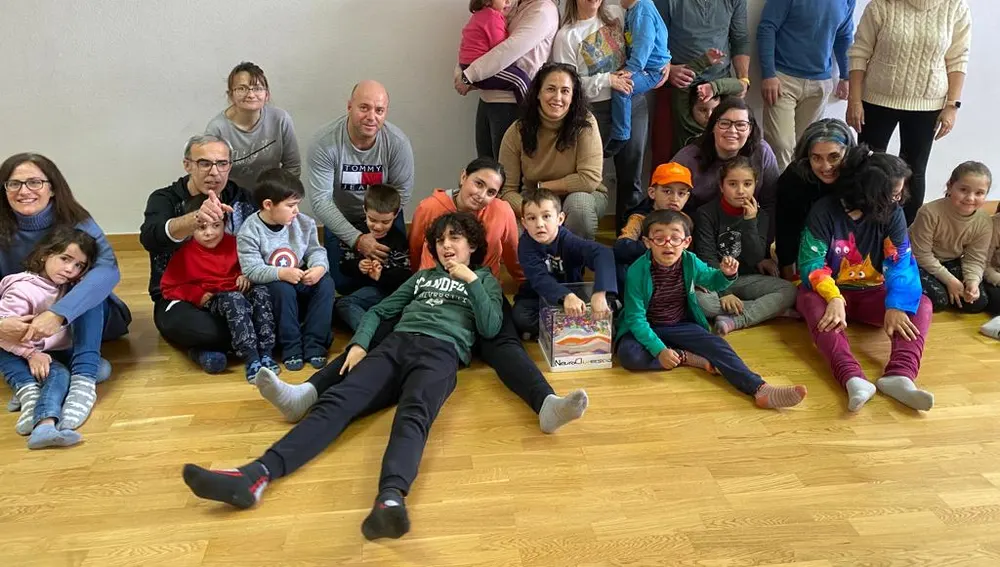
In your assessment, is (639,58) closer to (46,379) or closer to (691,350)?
(691,350)

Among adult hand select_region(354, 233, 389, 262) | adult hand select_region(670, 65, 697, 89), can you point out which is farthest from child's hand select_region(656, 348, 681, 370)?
adult hand select_region(670, 65, 697, 89)

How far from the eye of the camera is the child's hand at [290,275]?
2.46 metres

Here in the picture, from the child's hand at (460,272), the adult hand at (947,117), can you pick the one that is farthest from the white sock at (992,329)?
the child's hand at (460,272)

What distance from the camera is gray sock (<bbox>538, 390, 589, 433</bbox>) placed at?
191cm

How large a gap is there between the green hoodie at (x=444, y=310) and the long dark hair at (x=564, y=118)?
30.9 inches

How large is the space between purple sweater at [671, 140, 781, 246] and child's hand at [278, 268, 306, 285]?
62.1 inches

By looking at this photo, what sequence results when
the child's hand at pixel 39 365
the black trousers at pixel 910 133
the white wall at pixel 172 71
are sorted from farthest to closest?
the white wall at pixel 172 71 → the black trousers at pixel 910 133 → the child's hand at pixel 39 365

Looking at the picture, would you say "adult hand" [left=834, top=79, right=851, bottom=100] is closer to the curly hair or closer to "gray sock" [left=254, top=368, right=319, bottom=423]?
the curly hair

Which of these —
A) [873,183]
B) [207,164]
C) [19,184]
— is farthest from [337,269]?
[873,183]

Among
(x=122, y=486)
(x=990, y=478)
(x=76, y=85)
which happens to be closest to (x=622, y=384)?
(x=990, y=478)

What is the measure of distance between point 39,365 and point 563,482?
64.0 inches

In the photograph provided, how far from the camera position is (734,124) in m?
2.84

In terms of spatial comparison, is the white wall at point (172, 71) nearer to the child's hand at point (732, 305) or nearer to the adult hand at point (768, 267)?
the adult hand at point (768, 267)

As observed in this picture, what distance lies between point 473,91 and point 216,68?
1.26 meters
